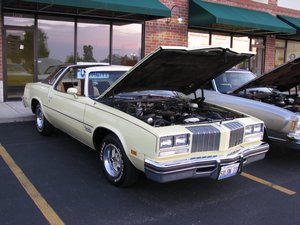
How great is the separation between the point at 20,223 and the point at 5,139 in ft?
11.5

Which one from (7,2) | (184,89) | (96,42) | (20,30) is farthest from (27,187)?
(96,42)

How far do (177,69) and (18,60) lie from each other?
761 centimetres

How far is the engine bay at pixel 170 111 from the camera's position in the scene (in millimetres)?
4426

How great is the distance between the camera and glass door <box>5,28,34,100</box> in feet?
35.9

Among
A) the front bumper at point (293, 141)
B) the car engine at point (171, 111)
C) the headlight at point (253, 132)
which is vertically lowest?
the front bumper at point (293, 141)

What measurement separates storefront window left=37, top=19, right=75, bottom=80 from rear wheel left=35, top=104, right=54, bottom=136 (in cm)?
483

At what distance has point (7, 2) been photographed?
32.4 feet

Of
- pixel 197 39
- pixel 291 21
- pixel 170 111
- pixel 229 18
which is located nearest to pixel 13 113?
pixel 170 111

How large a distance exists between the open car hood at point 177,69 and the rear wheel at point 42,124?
2241 mm

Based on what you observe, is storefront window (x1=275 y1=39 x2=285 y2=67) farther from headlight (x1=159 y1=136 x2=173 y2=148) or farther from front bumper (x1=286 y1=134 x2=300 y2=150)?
headlight (x1=159 y1=136 x2=173 y2=148)

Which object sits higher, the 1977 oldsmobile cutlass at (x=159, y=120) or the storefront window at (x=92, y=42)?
the storefront window at (x=92, y=42)

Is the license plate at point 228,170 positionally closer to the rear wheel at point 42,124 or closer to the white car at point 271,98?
the white car at point 271,98

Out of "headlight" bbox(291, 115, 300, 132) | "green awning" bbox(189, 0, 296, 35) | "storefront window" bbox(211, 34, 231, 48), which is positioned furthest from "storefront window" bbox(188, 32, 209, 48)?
"headlight" bbox(291, 115, 300, 132)

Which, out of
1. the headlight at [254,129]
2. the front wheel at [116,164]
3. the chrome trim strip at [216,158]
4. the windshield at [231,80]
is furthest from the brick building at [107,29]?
the chrome trim strip at [216,158]
